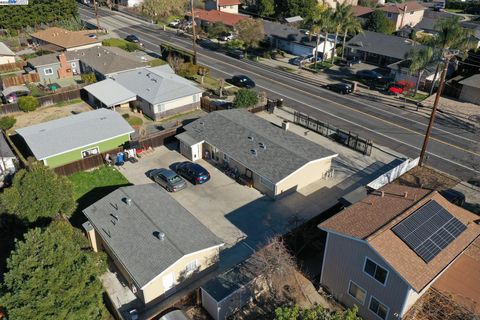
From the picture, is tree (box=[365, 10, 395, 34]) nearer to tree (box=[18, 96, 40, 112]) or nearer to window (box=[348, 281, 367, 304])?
tree (box=[18, 96, 40, 112])

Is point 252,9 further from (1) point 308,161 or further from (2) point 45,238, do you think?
(2) point 45,238

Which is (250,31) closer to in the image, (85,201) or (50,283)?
(85,201)

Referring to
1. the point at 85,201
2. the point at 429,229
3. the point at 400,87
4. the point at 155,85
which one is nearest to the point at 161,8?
the point at 155,85

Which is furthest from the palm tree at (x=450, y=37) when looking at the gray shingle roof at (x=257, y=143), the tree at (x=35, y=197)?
the tree at (x=35, y=197)

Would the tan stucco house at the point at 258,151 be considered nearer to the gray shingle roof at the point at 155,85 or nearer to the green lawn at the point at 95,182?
the green lawn at the point at 95,182

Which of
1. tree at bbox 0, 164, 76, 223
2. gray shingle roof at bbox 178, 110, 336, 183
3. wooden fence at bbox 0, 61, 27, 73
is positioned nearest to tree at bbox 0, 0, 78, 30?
wooden fence at bbox 0, 61, 27, 73

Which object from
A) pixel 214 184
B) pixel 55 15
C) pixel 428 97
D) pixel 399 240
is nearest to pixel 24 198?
pixel 214 184
